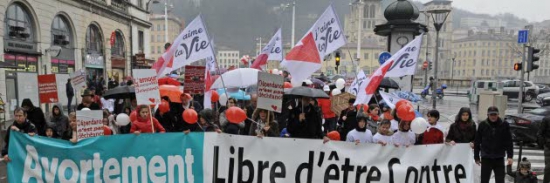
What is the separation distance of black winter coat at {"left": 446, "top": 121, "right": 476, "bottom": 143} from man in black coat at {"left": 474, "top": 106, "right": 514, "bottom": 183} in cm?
8

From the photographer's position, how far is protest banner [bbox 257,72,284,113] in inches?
234

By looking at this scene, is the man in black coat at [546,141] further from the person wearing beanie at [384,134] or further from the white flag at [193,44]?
the white flag at [193,44]

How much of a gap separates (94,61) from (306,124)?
2066 cm

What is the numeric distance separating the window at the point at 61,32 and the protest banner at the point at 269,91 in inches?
693

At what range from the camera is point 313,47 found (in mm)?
7660

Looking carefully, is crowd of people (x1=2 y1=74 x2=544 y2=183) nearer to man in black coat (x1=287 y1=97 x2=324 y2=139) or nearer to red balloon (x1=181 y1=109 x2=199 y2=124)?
man in black coat (x1=287 y1=97 x2=324 y2=139)

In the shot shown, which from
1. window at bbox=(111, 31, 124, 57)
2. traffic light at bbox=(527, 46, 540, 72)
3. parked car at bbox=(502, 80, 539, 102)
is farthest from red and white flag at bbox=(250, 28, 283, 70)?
parked car at bbox=(502, 80, 539, 102)

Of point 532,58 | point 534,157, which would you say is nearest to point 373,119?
point 534,157

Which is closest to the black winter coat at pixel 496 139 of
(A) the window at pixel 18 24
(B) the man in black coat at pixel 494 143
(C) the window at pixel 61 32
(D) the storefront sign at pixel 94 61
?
(B) the man in black coat at pixel 494 143

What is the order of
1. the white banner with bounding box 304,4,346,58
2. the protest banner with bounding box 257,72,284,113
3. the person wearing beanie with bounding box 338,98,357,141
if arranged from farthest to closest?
the white banner with bounding box 304,4,346,58, the person wearing beanie with bounding box 338,98,357,141, the protest banner with bounding box 257,72,284,113

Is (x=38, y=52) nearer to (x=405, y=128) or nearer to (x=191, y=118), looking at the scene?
(x=191, y=118)

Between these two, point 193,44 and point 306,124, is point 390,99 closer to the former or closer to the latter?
point 306,124

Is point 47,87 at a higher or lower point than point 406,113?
higher

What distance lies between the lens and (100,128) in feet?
17.4
